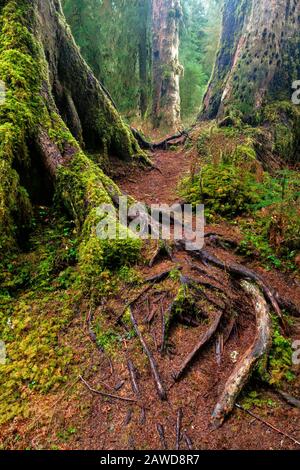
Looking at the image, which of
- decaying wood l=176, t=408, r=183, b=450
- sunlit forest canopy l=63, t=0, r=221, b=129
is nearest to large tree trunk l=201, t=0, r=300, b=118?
sunlit forest canopy l=63, t=0, r=221, b=129

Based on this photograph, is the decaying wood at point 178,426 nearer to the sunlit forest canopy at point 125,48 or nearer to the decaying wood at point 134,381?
the decaying wood at point 134,381

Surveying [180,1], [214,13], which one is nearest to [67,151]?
[180,1]

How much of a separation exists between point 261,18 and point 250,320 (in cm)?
1048

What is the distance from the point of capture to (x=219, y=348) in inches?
138

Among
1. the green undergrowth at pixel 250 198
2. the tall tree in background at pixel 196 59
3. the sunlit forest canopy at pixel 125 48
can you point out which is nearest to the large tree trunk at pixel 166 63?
the sunlit forest canopy at pixel 125 48

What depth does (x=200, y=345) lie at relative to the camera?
11.4 ft

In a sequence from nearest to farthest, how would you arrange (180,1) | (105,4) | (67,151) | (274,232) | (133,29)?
(274,232)
(67,151)
(105,4)
(133,29)
(180,1)

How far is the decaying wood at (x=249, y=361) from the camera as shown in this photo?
2928 mm

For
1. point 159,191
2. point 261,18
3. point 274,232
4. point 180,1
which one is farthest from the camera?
point 180,1

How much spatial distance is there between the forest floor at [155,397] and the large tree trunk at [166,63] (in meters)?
12.7

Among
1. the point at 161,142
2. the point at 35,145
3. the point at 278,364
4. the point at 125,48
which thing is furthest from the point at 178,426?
the point at 125,48

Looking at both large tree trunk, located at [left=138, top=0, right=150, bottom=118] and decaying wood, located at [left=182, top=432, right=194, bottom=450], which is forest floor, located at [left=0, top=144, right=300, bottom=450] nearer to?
decaying wood, located at [left=182, top=432, right=194, bottom=450]

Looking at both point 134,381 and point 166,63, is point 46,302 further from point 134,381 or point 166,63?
point 166,63

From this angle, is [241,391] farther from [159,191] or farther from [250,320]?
[159,191]
